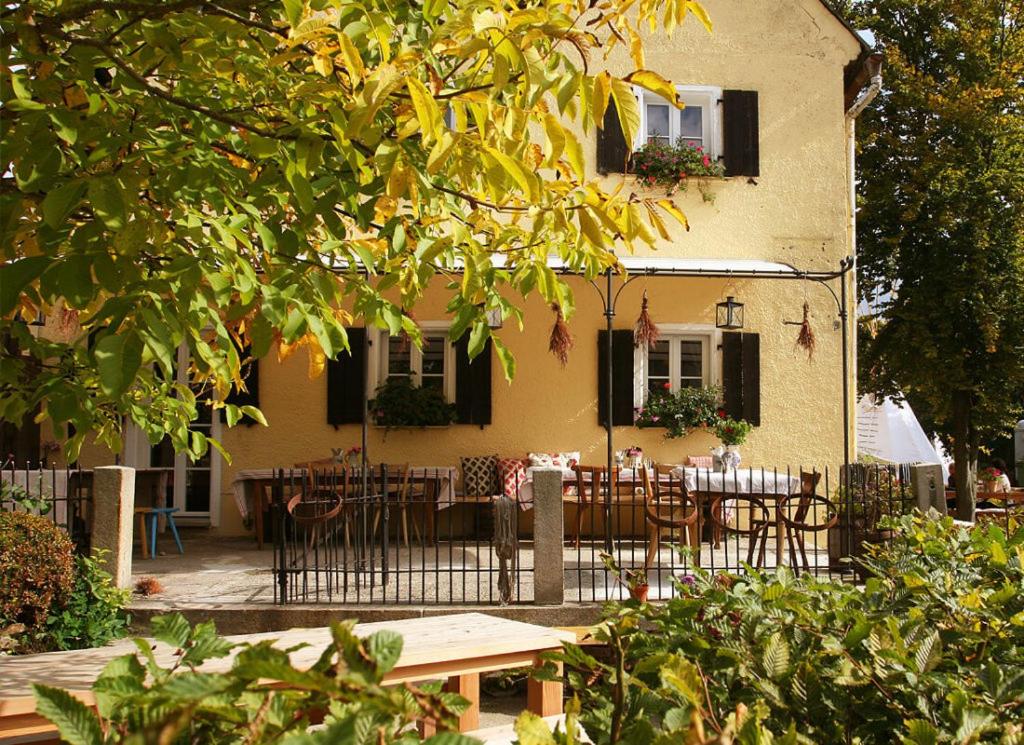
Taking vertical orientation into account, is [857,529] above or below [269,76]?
below

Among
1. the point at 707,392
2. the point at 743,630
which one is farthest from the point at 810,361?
the point at 743,630

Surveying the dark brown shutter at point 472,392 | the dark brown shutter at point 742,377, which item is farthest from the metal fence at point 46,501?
the dark brown shutter at point 742,377

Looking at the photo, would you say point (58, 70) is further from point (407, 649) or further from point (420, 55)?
point (407, 649)

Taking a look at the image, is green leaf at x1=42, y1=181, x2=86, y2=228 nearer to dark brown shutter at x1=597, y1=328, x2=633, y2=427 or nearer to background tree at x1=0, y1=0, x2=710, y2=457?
background tree at x1=0, y1=0, x2=710, y2=457

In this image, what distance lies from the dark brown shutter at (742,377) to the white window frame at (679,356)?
111mm

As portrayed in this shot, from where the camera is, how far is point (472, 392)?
11.2 m

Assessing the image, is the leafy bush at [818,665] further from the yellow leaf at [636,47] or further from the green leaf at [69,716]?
the yellow leaf at [636,47]

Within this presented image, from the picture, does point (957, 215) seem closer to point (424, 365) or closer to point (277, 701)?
point (424, 365)

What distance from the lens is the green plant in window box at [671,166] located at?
450 inches

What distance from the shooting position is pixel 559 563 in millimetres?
7012

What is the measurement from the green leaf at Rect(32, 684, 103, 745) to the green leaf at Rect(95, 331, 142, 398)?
112 centimetres

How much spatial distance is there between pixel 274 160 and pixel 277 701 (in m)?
2.16

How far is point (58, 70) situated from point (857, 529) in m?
7.04

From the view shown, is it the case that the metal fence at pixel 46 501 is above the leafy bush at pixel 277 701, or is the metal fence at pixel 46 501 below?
below
